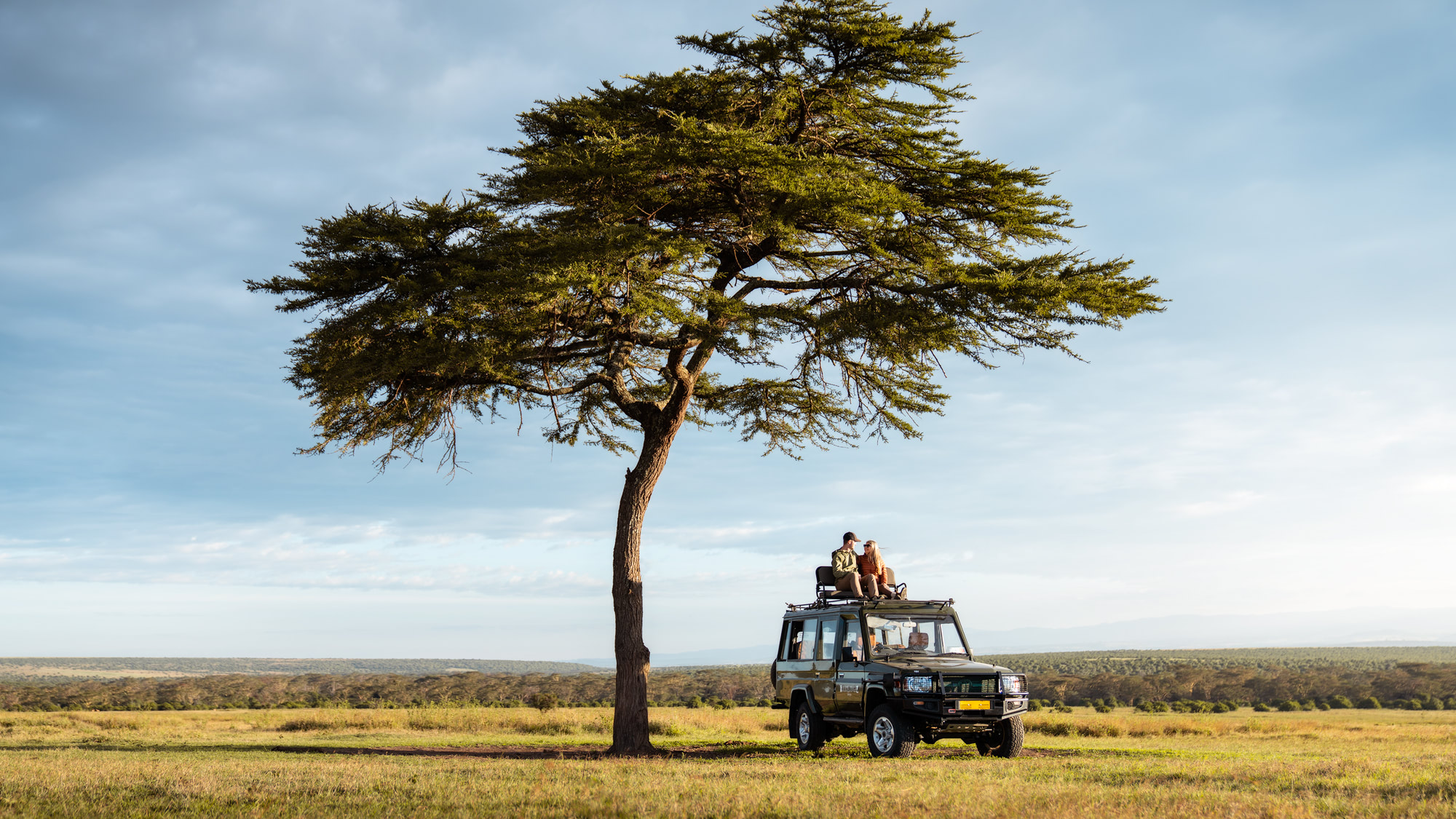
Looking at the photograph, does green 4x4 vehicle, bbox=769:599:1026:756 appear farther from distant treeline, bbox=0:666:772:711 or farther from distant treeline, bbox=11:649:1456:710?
distant treeline, bbox=11:649:1456:710

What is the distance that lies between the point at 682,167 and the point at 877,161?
4667 millimetres

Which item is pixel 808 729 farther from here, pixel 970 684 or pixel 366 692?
pixel 366 692

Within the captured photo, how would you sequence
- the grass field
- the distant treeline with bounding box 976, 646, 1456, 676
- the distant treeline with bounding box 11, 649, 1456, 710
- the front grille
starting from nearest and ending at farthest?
the grass field → the front grille → the distant treeline with bounding box 11, 649, 1456, 710 → the distant treeline with bounding box 976, 646, 1456, 676

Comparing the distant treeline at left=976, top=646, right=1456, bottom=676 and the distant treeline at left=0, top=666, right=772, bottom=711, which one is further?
the distant treeline at left=976, top=646, right=1456, bottom=676

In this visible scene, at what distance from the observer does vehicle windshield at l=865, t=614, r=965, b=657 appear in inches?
623

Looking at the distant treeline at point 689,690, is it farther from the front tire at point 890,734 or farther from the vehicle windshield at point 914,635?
the front tire at point 890,734

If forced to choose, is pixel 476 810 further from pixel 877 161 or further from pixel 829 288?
pixel 877 161

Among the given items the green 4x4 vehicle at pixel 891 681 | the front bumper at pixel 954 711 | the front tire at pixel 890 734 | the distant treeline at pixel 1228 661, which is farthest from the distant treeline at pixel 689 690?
the front bumper at pixel 954 711

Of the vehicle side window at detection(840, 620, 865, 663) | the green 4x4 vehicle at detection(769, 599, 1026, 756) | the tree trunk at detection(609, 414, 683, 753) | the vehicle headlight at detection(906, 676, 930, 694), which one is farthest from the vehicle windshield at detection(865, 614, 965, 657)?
the tree trunk at detection(609, 414, 683, 753)

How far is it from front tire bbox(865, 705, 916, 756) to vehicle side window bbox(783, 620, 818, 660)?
1924 millimetres

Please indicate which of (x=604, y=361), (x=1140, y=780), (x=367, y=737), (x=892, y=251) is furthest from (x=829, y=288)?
(x=367, y=737)

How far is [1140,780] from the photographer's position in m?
11.9

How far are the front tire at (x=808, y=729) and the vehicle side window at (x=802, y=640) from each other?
79 cm

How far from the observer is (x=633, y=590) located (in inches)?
811
